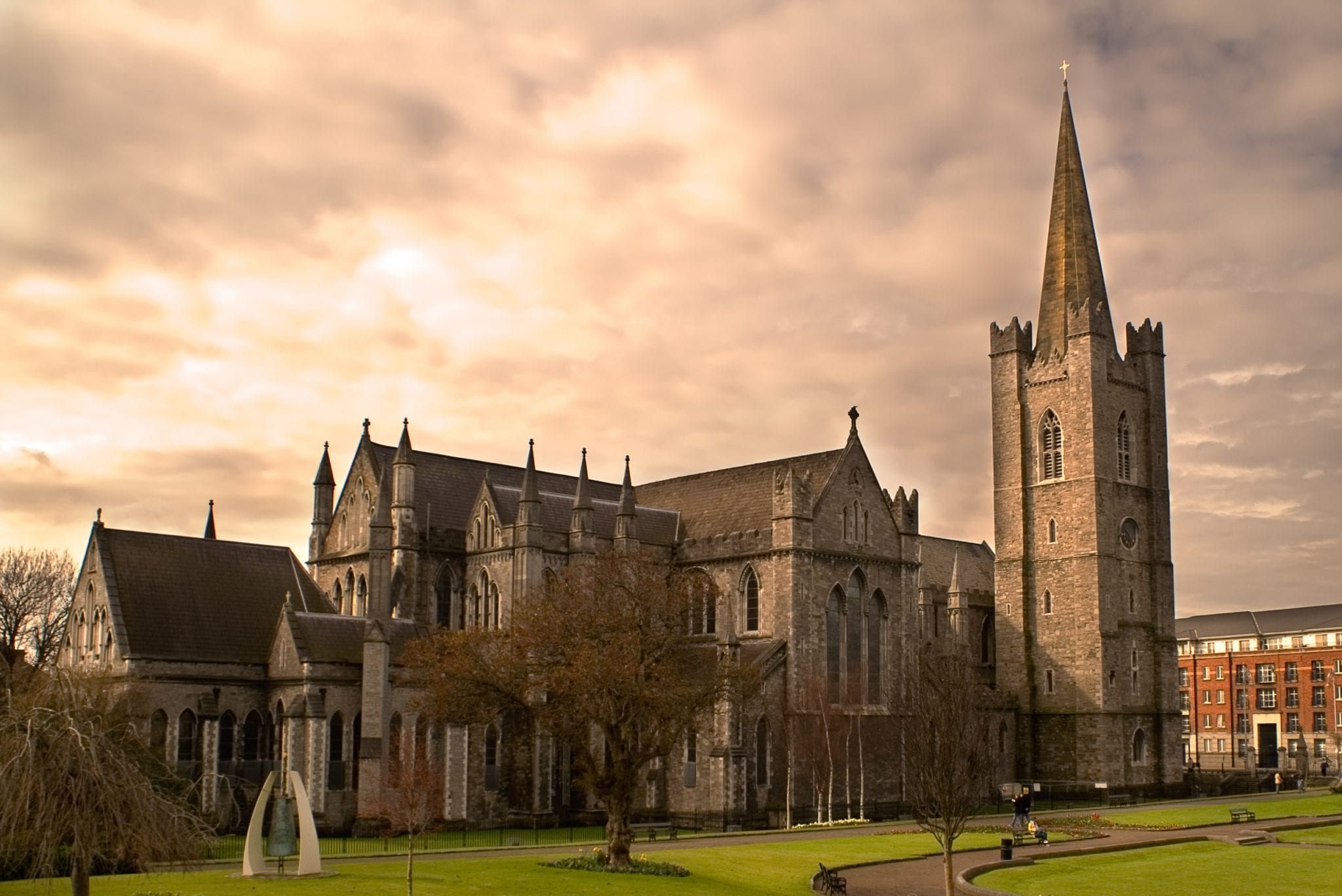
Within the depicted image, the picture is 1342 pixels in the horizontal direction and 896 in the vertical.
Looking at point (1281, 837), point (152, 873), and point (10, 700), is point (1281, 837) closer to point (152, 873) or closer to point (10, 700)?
point (152, 873)

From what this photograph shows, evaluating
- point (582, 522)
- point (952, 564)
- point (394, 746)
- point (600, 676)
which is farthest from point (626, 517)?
point (952, 564)

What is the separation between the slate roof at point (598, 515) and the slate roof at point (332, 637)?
943 cm

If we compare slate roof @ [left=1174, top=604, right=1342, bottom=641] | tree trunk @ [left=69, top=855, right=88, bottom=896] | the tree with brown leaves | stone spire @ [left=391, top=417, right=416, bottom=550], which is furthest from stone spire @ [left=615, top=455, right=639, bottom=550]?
slate roof @ [left=1174, top=604, right=1342, bottom=641]

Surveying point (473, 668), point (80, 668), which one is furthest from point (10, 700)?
point (80, 668)

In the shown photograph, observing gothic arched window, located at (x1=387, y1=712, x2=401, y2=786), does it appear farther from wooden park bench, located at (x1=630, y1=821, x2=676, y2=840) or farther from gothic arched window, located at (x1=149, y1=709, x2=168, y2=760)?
wooden park bench, located at (x1=630, y1=821, x2=676, y2=840)

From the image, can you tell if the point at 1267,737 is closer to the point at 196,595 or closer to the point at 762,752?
the point at 762,752

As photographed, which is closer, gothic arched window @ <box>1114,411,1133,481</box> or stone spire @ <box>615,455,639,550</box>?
stone spire @ <box>615,455,639,550</box>

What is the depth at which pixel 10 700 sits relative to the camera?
99.7ft

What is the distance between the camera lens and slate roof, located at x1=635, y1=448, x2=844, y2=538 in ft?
233

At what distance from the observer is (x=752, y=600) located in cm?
6894

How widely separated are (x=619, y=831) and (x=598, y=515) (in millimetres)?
30870

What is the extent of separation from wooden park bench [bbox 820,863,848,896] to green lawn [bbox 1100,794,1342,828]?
85.3 ft

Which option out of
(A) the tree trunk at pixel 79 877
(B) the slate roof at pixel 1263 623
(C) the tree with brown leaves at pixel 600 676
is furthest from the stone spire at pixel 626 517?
(B) the slate roof at pixel 1263 623

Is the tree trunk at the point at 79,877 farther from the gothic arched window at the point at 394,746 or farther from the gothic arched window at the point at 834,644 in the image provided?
the gothic arched window at the point at 834,644
